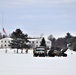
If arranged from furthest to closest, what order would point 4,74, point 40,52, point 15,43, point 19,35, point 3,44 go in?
point 3,44 < point 19,35 < point 15,43 < point 40,52 < point 4,74

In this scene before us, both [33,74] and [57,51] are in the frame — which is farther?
[57,51]

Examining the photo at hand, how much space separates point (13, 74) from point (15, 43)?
78761mm

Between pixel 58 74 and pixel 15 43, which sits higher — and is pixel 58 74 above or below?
below

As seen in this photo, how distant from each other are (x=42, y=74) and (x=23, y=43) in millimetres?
79547

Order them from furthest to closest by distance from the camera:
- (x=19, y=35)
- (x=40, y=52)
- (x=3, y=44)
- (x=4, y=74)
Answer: (x=3, y=44)
(x=19, y=35)
(x=40, y=52)
(x=4, y=74)

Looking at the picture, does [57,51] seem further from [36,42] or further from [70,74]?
[36,42]

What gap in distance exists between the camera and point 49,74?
18531mm

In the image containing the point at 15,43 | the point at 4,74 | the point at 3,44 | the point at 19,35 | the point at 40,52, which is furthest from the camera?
the point at 3,44

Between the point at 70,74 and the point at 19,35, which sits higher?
the point at 19,35

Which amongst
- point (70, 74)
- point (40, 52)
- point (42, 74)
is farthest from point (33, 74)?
point (40, 52)

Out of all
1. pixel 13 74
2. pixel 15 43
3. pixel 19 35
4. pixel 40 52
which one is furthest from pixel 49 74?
pixel 19 35

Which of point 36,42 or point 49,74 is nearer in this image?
point 49,74

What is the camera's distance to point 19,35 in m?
107

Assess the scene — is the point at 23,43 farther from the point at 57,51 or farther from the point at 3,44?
the point at 3,44
